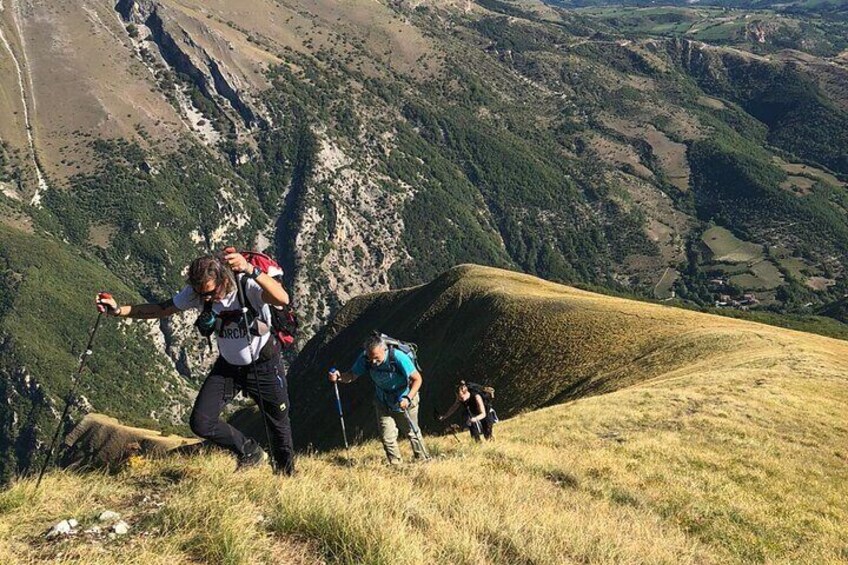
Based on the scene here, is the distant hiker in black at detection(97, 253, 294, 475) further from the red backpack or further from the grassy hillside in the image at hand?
the grassy hillside

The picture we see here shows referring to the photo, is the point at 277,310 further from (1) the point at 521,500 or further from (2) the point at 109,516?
(1) the point at 521,500

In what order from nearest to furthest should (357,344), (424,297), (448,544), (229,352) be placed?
1. (448,544)
2. (229,352)
3. (424,297)
4. (357,344)

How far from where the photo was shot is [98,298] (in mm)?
9070

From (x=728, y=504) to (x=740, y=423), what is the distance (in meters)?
8.55

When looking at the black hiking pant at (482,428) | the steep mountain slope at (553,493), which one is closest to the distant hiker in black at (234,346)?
the steep mountain slope at (553,493)

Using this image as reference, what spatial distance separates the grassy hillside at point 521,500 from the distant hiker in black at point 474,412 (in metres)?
0.93

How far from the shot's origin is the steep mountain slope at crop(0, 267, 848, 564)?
6441mm

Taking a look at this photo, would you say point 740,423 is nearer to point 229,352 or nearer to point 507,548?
point 507,548

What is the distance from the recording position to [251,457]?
9.52 m

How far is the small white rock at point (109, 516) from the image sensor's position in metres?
7.04

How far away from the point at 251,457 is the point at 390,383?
3.56 m

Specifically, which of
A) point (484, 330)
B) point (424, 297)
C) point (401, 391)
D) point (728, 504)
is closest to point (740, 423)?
point (728, 504)

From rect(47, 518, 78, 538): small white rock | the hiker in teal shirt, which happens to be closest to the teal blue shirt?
the hiker in teal shirt

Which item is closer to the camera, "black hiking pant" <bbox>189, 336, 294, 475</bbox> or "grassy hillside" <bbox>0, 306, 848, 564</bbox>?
"grassy hillside" <bbox>0, 306, 848, 564</bbox>
